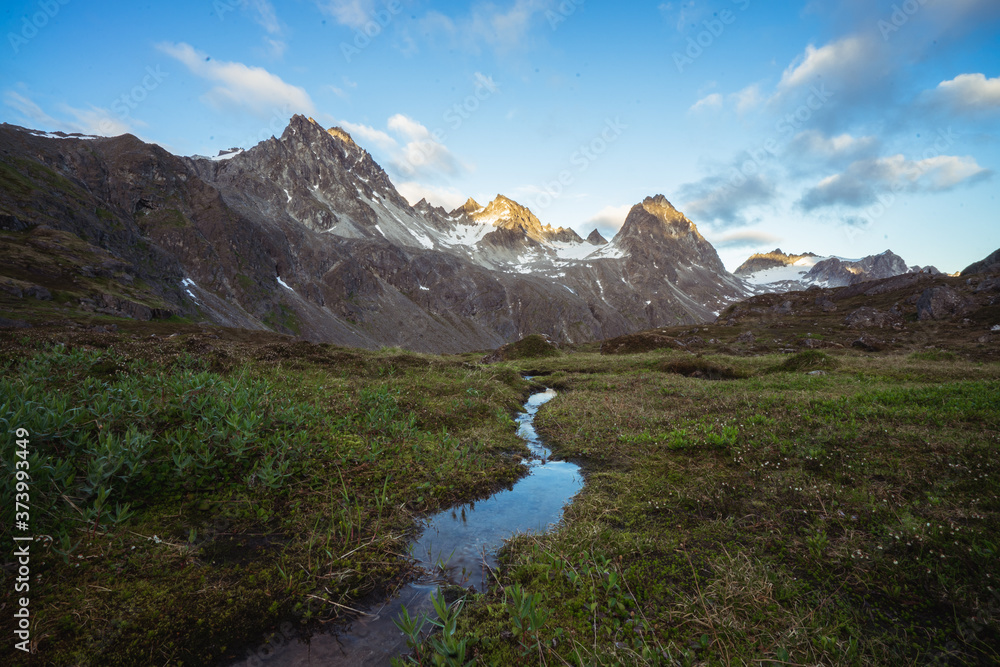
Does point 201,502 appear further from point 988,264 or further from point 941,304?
point 988,264

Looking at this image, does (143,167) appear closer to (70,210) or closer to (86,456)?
(70,210)

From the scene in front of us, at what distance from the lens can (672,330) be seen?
5019 centimetres

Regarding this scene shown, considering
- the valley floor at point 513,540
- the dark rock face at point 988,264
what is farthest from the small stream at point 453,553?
the dark rock face at point 988,264

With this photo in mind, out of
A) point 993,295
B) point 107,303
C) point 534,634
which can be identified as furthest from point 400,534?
point 107,303

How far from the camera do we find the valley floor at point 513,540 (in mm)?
3678

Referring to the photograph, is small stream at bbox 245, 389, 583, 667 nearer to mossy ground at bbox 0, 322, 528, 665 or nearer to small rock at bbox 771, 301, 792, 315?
mossy ground at bbox 0, 322, 528, 665

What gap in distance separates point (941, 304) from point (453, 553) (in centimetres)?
5221

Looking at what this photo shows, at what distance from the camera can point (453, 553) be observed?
226 inches

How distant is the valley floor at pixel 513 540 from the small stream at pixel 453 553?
25 centimetres

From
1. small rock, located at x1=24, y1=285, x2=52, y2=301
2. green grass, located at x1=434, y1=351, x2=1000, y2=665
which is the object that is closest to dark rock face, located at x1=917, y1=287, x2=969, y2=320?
green grass, located at x1=434, y1=351, x2=1000, y2=665

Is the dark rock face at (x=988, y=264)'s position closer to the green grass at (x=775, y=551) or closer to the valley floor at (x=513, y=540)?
the green grass at (x=775, y=551)

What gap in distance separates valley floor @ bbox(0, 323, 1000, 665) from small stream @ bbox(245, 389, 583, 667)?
0.25 m

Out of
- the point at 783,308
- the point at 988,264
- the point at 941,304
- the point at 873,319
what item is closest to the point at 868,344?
the point at 873,319

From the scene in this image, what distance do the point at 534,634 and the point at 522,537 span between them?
2260 millimetres
